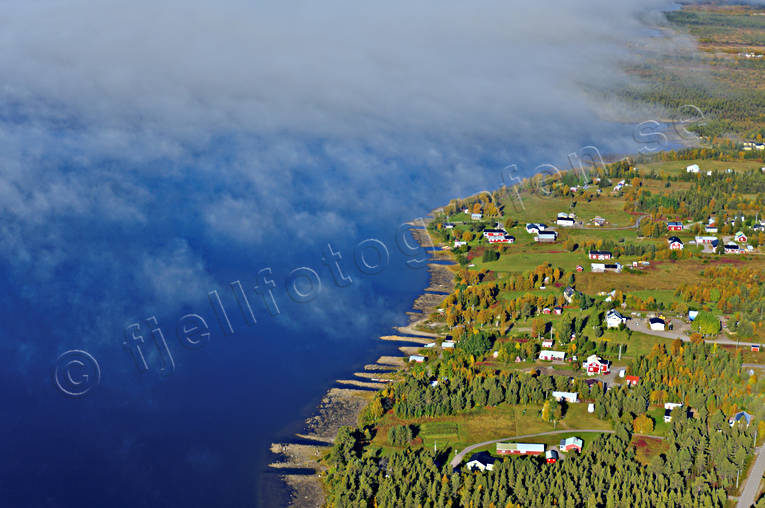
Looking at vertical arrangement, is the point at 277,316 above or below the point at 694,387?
above

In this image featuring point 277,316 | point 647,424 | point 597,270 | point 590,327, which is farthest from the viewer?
point 597,270

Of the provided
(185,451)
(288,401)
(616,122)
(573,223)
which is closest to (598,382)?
(288,401)

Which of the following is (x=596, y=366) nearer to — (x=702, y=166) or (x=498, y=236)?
(x=498, y=236)

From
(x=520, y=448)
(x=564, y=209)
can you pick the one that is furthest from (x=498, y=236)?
(x=520, y=448)

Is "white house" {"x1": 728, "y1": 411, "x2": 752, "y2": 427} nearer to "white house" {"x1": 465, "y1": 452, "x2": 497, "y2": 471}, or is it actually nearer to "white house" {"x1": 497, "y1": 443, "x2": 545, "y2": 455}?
"white house" {"x1": 497, "y1": 443, "x2": 545, "y2": 455}

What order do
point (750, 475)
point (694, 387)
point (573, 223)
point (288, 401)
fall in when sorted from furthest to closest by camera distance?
point (573, 223), point (288, 401), point (694, 387), point (750, 475)

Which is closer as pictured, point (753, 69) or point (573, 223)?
point (573, 223)

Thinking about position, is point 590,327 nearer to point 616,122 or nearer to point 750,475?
point 750,475
